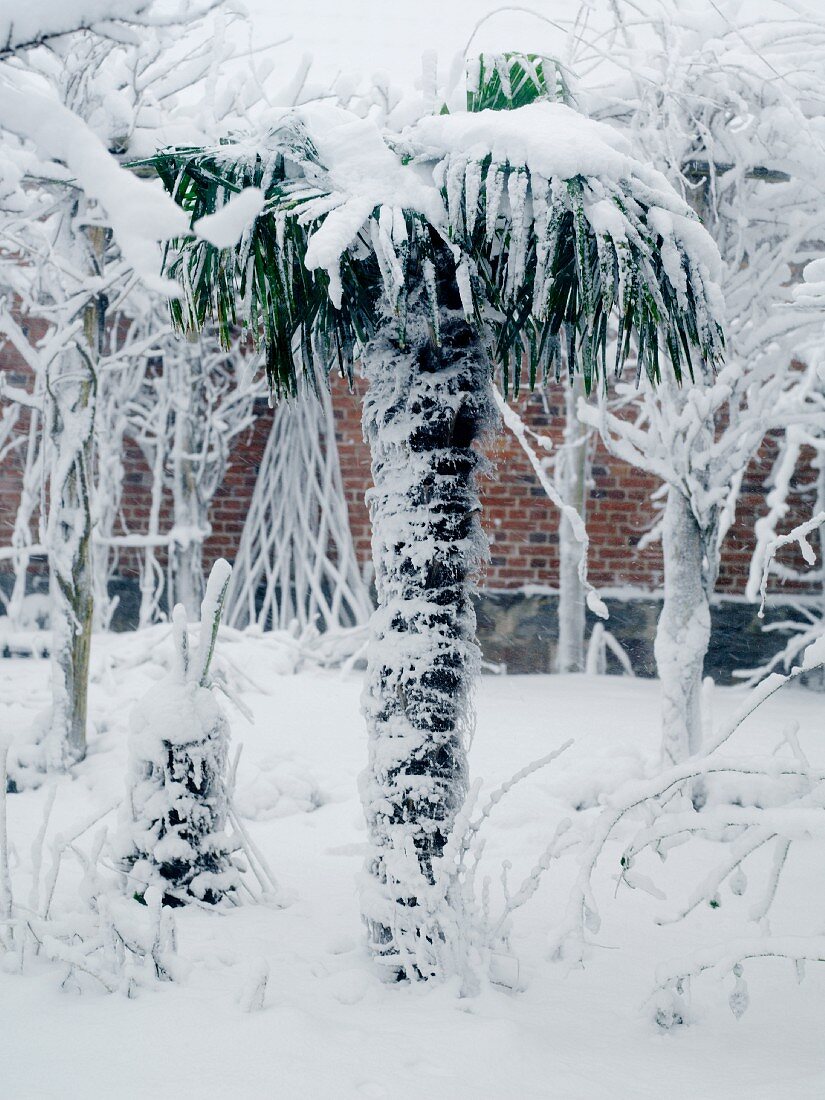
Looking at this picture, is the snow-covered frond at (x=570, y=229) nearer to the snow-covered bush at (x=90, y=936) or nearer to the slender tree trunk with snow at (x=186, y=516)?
the snow-covered bush at (x=90, y=936)

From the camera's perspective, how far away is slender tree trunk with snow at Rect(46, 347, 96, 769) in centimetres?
381

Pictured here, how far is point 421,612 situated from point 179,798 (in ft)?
2.90

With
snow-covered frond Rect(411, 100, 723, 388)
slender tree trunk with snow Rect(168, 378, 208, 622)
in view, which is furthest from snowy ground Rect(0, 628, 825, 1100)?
slender tree trunk with snow Rect(168, 378, 208, 622)

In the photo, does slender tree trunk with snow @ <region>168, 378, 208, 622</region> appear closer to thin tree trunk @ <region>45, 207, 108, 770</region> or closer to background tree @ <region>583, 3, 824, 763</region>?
thin tree trunk @ <region>45, 207, 108, 770</region>

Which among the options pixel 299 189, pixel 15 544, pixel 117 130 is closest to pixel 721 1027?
pixel 299 189

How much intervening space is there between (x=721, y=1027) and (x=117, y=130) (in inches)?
135

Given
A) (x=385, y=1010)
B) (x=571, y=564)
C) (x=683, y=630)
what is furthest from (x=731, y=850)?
(x=571, y=564)

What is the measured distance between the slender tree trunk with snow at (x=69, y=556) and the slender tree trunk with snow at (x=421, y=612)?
217 centimetres

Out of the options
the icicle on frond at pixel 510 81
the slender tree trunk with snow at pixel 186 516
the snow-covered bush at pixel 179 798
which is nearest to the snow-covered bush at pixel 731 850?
the snow-covered bush at pixel 179 798

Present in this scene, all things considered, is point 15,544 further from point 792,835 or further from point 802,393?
point 792,835

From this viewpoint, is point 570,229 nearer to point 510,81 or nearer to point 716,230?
point 510,81

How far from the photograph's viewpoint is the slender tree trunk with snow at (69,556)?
12.5ft

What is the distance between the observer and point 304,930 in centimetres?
230

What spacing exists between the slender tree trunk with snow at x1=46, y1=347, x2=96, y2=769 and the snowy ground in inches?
14.7
